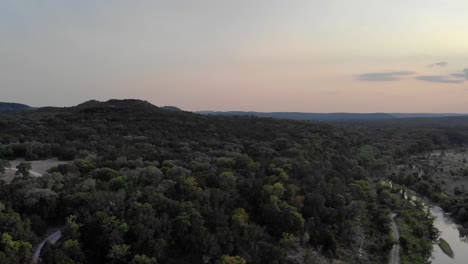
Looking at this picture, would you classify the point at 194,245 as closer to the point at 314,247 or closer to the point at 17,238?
the point at 17,238

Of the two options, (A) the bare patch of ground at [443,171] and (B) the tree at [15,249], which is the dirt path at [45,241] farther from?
(A) the bare patch of ground at [443,171]

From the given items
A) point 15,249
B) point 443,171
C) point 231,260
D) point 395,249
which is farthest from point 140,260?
point 443,171

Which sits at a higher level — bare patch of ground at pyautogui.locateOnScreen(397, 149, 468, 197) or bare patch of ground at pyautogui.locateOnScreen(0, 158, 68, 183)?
bare patch of ground at pyautogui.locateOnScreen(0, 158, 68, 183)

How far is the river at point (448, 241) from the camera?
42.5m

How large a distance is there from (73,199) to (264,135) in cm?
5395

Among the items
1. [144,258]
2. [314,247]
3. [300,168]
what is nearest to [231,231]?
[144,258]

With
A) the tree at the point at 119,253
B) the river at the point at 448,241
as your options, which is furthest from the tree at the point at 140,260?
the river at the point at 448,241

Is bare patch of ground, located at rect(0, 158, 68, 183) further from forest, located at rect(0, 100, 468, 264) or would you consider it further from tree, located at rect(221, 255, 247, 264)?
tree, located at rect(221, 255, 247, 264)

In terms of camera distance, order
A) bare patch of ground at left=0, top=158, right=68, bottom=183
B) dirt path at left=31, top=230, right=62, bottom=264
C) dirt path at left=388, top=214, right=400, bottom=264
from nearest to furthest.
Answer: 1. dirt path at left=31, top=230, right=62, bottom=264
2. bare patch of ground at left=0, top=158, right=68, bottom=183
3. dirt path at left=388, top=214, right=400, bottom=264

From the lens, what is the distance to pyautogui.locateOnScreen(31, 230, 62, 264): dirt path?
20391 mm

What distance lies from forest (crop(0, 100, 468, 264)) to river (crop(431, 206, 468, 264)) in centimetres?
203

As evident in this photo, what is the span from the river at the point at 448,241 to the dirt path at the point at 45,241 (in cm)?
3822

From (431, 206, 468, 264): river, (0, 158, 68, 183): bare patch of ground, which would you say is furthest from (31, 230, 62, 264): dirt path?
(431, 206, 468, 264): river

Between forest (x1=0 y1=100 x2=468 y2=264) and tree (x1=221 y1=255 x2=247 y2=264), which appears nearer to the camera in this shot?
forest (x1=0 y1=100 x2=468 y2=264)
